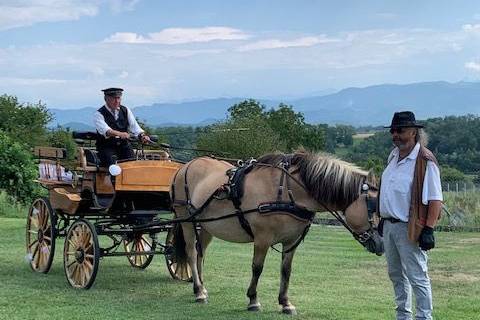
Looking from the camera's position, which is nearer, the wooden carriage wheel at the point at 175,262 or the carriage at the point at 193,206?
the carriage at the point at 193,206

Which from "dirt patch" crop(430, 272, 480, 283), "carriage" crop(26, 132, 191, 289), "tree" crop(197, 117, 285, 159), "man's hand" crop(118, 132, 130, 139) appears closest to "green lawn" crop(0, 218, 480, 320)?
"dirt patch" crop(430, 272, 480, 283)

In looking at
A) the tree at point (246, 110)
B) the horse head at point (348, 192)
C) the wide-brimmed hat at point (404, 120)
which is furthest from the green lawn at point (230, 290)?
the tree at point (246, 110)

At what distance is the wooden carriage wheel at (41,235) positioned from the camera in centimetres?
1034

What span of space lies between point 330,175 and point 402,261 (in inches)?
65.2

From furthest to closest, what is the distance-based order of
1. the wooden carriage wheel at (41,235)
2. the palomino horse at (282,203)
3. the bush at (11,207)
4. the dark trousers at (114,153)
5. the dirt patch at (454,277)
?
1. the bush at (11,207)
2. the wooden carriage wheel at (41,235)
3. the dirt patch at (454,277)
4. the dark trousers at (114,153)
5. the palomino horse at (282,203)

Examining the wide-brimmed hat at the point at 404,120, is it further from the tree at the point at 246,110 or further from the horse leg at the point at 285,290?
the tree at the point at 246,110

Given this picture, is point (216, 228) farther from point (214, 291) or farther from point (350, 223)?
point (350, 223)

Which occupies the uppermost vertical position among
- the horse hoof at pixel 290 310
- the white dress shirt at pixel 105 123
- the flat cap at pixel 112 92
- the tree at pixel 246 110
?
the tree at pixel 246 110

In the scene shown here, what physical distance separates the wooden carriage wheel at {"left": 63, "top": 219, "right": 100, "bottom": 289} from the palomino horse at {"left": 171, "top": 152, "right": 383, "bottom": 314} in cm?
146

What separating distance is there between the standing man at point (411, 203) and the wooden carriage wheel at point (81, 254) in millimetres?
4391

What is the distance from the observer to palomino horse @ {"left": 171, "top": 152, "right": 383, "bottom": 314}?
290 inches

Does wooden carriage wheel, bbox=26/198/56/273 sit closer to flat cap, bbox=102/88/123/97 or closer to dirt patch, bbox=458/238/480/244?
flat cap, bbox=102/88/123/97

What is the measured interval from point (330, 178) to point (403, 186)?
1.60 metres

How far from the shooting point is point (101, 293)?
8.84m
